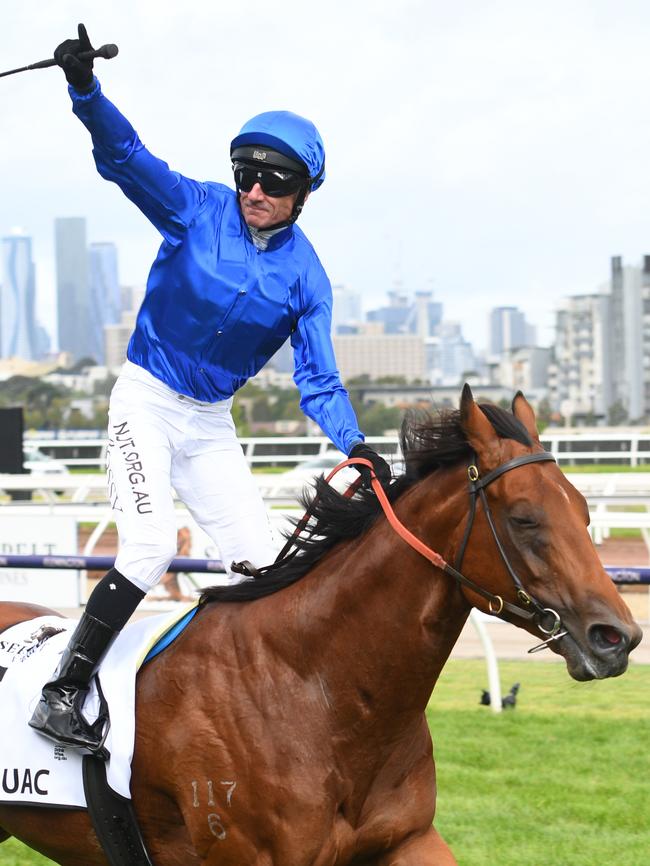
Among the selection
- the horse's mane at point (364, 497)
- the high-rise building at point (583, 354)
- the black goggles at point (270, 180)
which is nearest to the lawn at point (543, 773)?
the horse's mane at point (364, 497)

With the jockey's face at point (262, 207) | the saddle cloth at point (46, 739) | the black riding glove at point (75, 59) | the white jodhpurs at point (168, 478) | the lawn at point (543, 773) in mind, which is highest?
the black riding glove at point (75, 59)

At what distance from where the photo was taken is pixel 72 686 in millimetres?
3250

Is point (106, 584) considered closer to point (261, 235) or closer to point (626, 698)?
point (261, 235)

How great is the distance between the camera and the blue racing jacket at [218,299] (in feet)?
10.9

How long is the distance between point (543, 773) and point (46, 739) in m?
2.99

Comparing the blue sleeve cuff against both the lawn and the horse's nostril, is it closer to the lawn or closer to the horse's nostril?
the horse's nostril

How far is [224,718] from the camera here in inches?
118

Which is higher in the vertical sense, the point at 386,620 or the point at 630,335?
the point at 630,335

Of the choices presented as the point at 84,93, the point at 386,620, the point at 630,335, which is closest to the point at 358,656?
the point at 386,620

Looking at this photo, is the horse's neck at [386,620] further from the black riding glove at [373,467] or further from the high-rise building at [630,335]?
the high-rise building at [630,335]

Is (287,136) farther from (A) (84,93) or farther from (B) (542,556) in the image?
(B) (542,556)

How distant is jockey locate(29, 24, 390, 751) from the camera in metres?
3.25

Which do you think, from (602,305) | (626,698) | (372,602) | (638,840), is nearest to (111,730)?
(372,602)

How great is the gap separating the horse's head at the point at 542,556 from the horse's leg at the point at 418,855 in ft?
2.02
